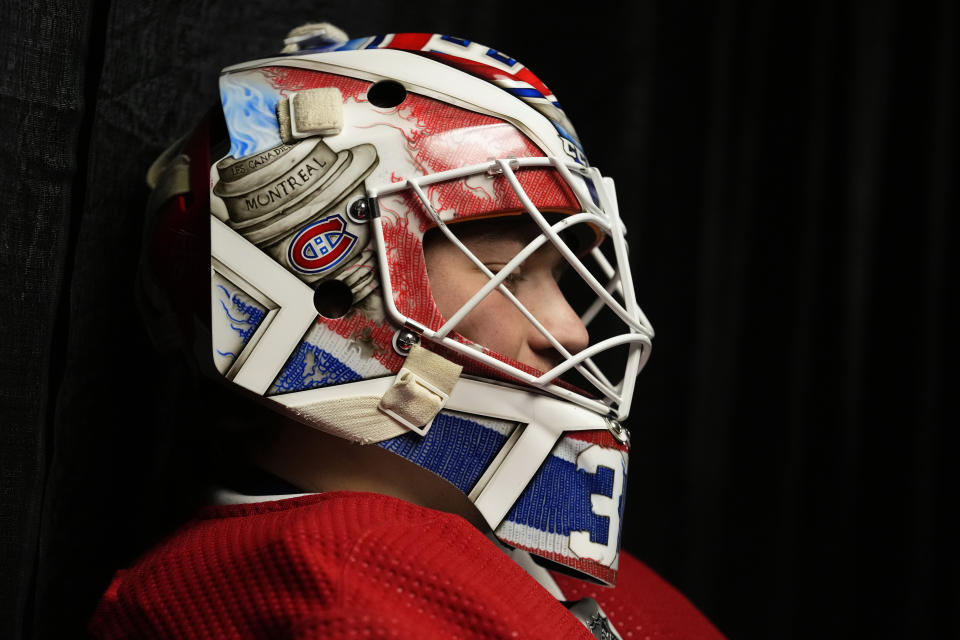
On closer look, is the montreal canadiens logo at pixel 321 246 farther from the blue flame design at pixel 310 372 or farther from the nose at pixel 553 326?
the nose at pixel 553 326

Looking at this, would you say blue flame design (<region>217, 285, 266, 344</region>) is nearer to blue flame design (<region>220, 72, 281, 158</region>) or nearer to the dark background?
blue flame design (<region>220, 72, 281, 158</region>)

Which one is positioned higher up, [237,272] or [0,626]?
[237,272]

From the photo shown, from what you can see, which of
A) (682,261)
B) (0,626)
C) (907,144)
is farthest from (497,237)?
(907,144)

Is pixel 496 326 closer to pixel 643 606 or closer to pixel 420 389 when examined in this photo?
pixel 420 389

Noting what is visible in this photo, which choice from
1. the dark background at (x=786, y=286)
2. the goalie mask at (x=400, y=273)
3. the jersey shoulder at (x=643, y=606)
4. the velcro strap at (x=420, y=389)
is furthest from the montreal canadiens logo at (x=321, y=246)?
the dark background at (x=786, y=286)

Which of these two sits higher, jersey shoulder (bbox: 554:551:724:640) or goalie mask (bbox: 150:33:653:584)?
goalie mask (bbox: 150:33:653:584)

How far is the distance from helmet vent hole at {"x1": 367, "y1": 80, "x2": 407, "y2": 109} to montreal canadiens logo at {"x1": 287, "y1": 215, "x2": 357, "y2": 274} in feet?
0.43

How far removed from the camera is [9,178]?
2.18 ft

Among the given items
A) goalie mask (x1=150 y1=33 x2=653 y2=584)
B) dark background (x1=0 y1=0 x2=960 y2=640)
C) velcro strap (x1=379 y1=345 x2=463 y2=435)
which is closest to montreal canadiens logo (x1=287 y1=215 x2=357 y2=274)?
goalie mask (x1=150 y1=33 x2=653 y2=584)

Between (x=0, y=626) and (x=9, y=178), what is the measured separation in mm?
371

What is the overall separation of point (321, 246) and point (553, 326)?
0.77 feet

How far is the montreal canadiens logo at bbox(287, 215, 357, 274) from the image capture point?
2.34 feet

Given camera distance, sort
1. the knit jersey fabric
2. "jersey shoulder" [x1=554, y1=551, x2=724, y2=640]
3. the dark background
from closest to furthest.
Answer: the knit jersey fabric
"jersey shoulder" [x1=554, y1=551, x2=724, y2=640]
the dark background

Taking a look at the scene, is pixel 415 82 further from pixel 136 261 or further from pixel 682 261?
pixel 682 261
